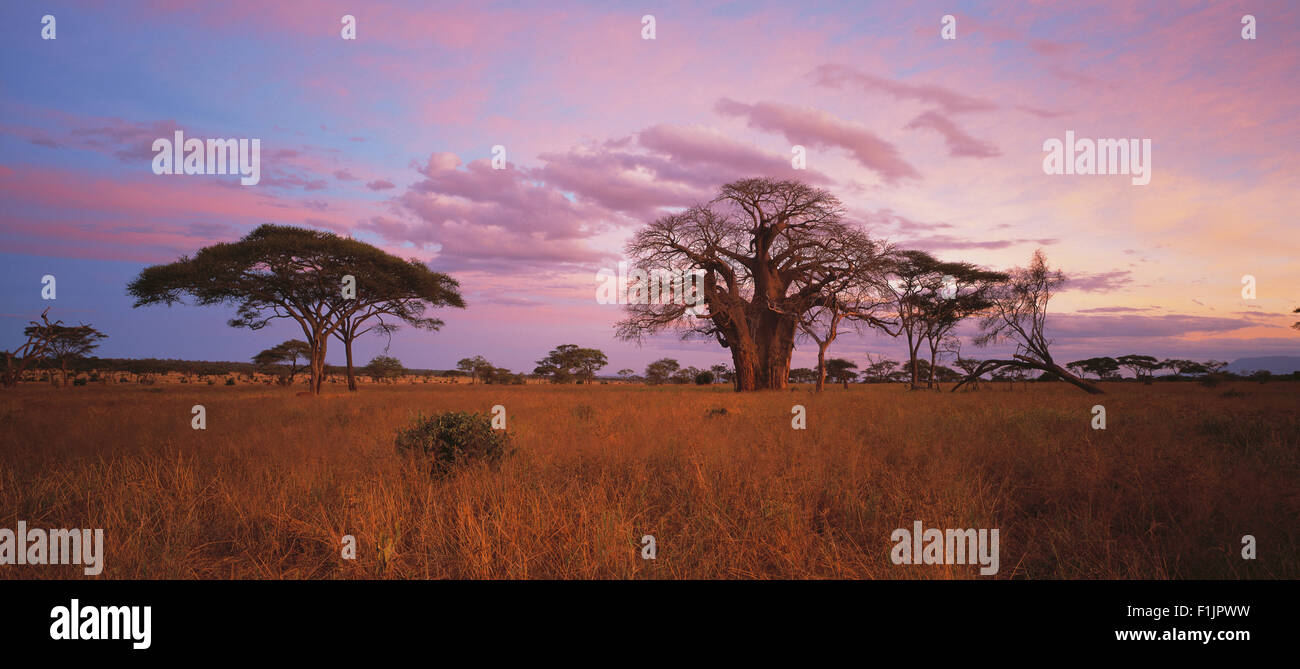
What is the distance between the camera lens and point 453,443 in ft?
22.3

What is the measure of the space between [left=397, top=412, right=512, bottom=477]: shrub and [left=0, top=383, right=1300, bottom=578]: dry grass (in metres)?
0.35

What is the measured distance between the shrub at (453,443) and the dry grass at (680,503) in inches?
13.9

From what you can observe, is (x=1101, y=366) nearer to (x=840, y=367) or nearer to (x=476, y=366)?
(x=840, y=367)

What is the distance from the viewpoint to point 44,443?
27.0 ft

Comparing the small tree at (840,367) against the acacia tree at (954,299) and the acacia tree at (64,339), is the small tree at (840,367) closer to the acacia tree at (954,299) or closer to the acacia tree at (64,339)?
the acacia tree at (954,299)

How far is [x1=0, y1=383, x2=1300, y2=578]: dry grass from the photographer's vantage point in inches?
141

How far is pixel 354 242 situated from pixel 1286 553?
30.5 m

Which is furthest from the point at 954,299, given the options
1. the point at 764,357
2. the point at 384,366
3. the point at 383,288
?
the point at 384,366

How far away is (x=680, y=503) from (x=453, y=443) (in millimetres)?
3390

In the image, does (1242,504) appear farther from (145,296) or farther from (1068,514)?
(145,296)

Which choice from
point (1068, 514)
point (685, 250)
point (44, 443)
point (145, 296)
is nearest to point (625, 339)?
point (685, 250)

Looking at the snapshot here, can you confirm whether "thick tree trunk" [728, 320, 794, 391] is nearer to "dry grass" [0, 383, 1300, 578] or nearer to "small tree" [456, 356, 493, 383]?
"dry grass" [0, 383, 1300, 578]
